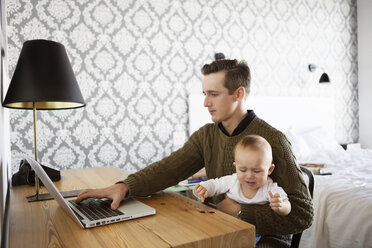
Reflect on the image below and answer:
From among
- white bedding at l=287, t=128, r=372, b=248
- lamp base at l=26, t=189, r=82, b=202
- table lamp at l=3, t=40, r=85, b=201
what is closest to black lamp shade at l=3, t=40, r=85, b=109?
table lamp at l=3, t=40, r=85, b=201

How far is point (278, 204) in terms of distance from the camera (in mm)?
1129

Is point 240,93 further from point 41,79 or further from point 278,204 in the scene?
point 41,79

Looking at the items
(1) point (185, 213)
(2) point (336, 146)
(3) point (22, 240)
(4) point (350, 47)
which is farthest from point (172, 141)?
(4) point (350, 47)

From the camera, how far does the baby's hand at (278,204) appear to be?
3.70 ft

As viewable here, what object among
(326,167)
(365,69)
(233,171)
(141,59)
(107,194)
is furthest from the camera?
(365,69)

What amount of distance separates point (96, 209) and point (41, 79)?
587 millimetres

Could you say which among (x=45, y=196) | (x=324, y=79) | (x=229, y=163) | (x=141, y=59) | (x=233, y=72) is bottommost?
(x=45, y=196)

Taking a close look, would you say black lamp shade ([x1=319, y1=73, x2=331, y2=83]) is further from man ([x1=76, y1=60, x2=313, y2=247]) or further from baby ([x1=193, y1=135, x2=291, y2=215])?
baby ([x1=193, y1=135, x2=291, y2=215])

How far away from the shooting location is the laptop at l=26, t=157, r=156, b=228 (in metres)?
0.95

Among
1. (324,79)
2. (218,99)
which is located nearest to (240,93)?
(218,99)

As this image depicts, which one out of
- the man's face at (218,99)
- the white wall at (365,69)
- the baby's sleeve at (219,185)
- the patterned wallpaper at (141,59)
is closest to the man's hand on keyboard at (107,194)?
the baby's sleeve at (219,185)

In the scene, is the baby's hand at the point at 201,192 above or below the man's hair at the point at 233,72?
below

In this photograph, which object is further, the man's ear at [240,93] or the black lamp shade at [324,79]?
the black lamp shade at [324,79]

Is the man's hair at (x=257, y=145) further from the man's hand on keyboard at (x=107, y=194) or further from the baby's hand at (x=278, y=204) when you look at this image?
the man's hand on keyboard at (x=107, y=194)
